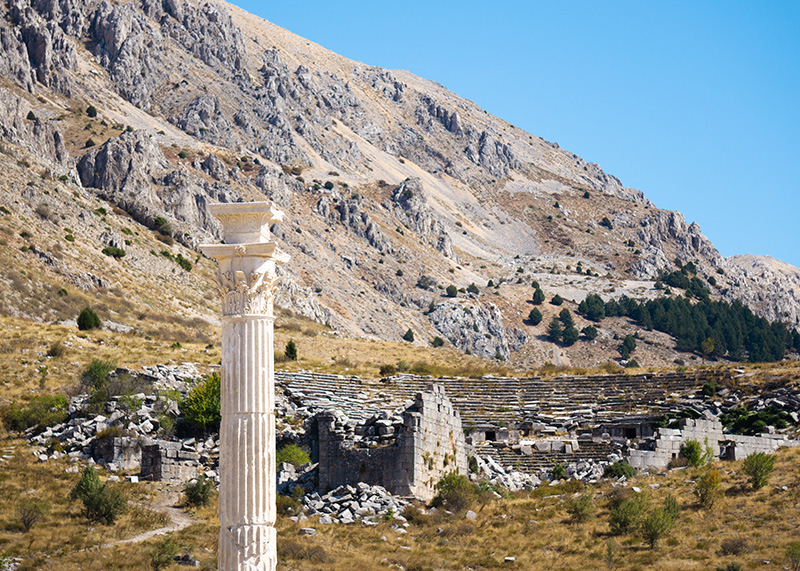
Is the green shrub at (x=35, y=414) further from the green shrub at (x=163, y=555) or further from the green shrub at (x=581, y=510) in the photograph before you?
the green shrub at (x=581, y=510)

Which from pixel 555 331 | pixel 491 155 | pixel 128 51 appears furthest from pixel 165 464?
pixel 491 155

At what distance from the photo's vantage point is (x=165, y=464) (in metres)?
Result: 31.6

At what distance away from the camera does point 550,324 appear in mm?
118812

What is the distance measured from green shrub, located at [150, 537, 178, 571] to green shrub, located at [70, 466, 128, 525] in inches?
119

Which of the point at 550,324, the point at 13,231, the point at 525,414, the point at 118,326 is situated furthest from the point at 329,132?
the point at 525,414

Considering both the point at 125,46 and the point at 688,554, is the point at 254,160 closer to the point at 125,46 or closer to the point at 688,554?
the point at 125,46

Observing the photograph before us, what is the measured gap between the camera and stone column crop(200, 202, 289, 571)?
13.1 metres

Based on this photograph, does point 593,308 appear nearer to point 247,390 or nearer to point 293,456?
point 293,456

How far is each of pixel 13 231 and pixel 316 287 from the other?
37.9m

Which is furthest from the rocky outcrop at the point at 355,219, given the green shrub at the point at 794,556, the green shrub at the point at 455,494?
the green shrub at the point at 794,556

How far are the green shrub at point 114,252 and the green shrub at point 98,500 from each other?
49.9m

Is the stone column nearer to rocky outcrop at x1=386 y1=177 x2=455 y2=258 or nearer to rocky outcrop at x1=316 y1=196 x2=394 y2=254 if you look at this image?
rocky outcrop at x1=316 y1=196 x2=394 y2=254

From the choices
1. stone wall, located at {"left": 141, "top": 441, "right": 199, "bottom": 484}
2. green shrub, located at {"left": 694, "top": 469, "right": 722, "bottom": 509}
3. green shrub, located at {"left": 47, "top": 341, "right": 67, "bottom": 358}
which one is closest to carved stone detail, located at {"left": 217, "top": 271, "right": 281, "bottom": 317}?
stone wall, located at {"left": 141, "top": 441, "right": 199, "bottom": 484}

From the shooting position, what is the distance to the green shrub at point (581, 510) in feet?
96.2
